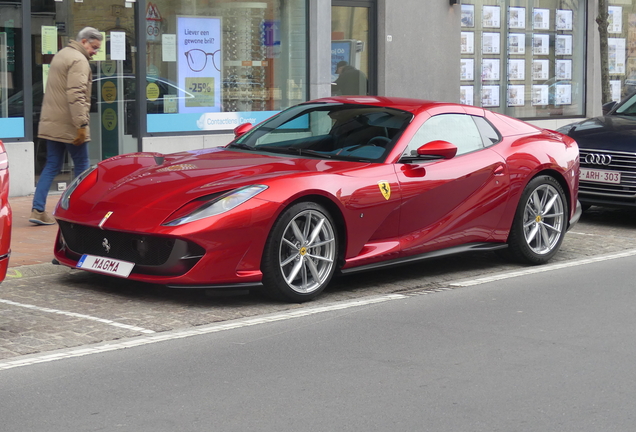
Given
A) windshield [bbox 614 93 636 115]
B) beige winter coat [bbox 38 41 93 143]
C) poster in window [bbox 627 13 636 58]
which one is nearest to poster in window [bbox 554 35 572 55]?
poster in window [bbox 627 13 636 58]

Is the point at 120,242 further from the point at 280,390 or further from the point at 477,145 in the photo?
the point at 477,145

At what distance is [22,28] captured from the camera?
12.0 metres

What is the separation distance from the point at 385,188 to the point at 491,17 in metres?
12.0

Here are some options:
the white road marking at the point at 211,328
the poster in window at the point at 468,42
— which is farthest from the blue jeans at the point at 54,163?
the poster in window at the point at 468,42

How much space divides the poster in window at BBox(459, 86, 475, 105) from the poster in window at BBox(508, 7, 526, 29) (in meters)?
1.68

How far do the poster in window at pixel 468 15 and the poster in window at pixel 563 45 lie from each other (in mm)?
2527

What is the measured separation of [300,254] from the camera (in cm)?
662

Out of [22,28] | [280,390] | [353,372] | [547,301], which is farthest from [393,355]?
[22,28]

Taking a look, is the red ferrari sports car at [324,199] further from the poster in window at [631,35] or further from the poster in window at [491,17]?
the poster in window at [631,35]

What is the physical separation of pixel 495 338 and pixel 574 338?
46 centimetres

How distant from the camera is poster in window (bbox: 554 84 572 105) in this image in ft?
64.5

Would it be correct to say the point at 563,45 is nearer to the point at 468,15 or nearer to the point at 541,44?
the point at 541,44

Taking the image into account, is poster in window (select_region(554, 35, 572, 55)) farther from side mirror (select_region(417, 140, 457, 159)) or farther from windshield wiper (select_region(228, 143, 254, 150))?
side mirror (select_region(417, 140, 457, 159))

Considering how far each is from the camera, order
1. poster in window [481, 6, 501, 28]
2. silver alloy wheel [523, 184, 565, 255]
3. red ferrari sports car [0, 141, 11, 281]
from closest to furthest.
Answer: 1. red ferrari sports car [0, 141, 11, 281]
2. silver alloy wheel [523, 184, 565, 255]
3. poster in window [481, 6, 501, 28]
